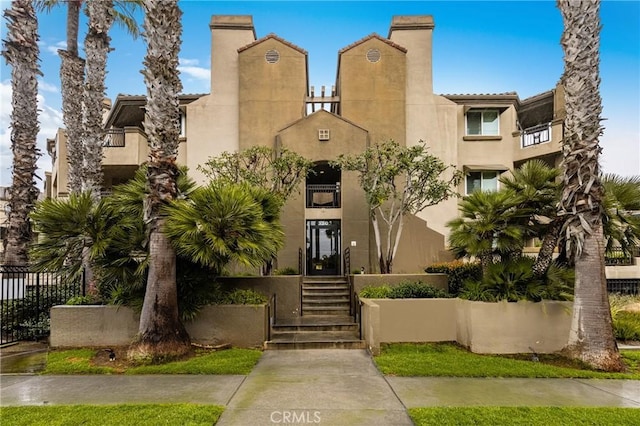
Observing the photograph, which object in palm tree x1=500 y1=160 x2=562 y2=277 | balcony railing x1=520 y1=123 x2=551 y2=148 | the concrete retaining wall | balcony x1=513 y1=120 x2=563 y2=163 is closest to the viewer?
the concrete retaining wall

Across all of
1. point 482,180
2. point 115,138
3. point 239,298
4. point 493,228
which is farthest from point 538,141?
point 115,138

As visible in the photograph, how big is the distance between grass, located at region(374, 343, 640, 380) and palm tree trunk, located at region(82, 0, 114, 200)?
10747mm

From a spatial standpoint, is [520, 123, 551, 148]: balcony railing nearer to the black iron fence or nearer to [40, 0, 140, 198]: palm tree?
[40, 0, 140, 198]: palm tree

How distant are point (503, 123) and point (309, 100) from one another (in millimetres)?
9670

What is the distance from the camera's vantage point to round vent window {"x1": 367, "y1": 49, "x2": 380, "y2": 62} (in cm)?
1839

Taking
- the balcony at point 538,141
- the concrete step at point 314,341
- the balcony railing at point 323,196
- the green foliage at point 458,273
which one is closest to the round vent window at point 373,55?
the balcony railing at point 323,196

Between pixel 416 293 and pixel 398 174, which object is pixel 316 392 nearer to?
pixel 416 293

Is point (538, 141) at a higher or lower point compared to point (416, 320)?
higher

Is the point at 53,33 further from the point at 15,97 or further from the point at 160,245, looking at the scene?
the point at 160,245

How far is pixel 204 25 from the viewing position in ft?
62.3

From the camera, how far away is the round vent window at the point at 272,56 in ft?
60.1

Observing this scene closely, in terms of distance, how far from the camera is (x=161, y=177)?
8508 mm

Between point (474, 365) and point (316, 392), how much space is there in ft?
11.6

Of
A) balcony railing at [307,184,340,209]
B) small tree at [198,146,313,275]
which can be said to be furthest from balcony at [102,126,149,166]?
balcony railing at [307,184,340,209]
